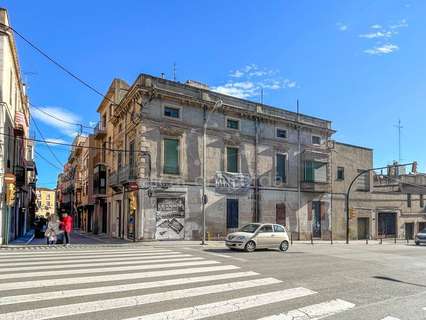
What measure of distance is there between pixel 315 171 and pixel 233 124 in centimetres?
871

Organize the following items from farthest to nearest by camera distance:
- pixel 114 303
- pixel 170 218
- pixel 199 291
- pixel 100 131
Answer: pixel 100 131 → pixel 170 218 → pixel 199 291 → pixel 114 303

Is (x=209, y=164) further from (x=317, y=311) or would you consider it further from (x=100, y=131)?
(x=317, y=311)

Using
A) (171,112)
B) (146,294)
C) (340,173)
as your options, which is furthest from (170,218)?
(340,173)

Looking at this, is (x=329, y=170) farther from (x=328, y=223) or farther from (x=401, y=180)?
(x=401, y=180)

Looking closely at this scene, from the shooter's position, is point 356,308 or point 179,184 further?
point 179,184

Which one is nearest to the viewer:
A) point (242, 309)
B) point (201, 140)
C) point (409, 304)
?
point (242, 309)

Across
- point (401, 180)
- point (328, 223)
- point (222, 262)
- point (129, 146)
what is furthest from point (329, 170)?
point (222, 262)

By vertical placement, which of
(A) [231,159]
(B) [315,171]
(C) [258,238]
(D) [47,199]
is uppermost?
(A) [231,159]

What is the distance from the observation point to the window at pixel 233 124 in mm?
28219

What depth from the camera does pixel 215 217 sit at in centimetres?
2666

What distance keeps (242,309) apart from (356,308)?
2170 millimetres

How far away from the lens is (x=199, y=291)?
819 cm

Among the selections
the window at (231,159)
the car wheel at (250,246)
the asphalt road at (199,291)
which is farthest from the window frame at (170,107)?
the asphalt road at (199,291)

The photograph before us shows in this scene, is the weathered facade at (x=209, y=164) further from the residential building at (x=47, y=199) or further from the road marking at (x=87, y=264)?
the residential building at (x=47, y=199)
